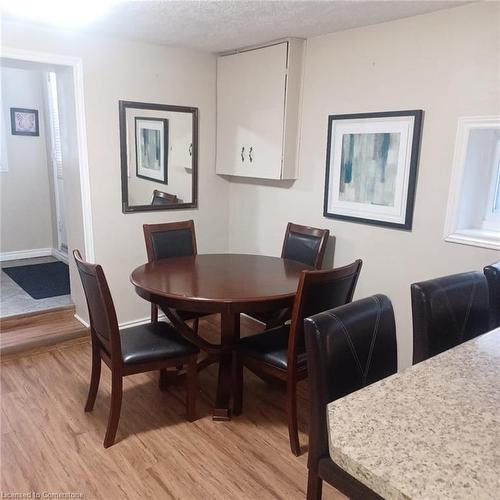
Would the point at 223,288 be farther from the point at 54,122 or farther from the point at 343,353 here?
the point at 54,122

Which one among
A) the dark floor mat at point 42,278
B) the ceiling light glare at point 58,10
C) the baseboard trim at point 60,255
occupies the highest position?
the ceiling light glare at point 58,10

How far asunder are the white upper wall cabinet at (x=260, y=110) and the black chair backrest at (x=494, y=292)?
178 cm

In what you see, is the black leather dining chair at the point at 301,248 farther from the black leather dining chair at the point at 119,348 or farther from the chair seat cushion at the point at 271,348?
the black leather dining chair at the point at 119,348

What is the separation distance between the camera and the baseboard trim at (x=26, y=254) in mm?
4930

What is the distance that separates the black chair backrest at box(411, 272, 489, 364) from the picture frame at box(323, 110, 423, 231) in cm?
101

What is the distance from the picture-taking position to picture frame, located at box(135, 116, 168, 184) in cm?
338

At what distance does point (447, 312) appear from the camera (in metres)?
1.56

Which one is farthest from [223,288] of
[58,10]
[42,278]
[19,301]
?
[42,278]

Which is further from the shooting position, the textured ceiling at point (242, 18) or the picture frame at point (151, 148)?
the picture frame at point (151, 148)

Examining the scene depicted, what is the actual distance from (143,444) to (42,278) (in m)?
2.73

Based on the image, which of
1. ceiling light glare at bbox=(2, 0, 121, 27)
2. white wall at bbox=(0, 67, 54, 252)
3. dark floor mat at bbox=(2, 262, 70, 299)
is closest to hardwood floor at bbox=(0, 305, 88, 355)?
dark floor mat at bbox=(2, 262, 70, 299)

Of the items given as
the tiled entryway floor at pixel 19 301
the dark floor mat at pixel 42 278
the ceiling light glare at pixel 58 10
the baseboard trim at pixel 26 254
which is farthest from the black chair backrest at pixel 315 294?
the baseboard trim at pixel 26 254

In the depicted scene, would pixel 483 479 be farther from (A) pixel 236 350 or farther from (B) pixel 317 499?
(A) pixel 236 350

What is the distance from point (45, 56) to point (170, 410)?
2.40 m
